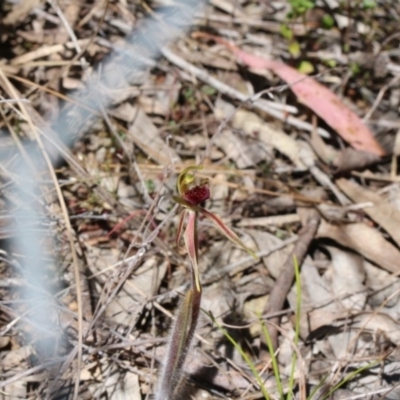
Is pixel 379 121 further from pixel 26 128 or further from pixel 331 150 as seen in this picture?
pixel 26 128

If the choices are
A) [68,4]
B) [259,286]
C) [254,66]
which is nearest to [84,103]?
[68,4]

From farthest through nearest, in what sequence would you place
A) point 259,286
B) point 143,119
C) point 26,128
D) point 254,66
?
1. point 254,66
2. point 143,119
3. point 26,128
4. point 259,286

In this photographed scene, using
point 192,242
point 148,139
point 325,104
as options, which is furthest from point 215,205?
point 192,242

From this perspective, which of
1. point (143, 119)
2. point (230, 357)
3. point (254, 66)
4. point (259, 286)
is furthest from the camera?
point (254, 66)

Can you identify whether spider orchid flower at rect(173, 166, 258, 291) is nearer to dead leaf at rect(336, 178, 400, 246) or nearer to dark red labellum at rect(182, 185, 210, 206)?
dark red labellum at rect(182, 185, 210, 206)

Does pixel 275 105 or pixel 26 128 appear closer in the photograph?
pixel 26 128

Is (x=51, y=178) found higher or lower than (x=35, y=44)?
lower
